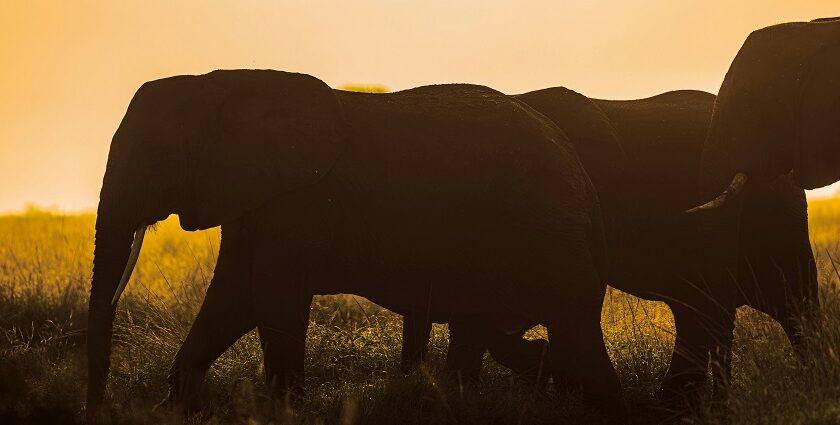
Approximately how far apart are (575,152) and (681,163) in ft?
4.02

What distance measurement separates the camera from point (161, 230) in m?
20.3

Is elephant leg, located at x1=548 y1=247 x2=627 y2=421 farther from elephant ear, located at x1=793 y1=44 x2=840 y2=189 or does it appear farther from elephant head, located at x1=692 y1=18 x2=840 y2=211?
elephant ear, located at x1=793 y1=44 x2=840 y2=189

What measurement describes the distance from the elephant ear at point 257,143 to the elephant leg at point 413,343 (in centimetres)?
164

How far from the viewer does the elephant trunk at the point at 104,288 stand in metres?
8.80

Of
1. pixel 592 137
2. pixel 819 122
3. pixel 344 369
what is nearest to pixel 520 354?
pixel 344 369

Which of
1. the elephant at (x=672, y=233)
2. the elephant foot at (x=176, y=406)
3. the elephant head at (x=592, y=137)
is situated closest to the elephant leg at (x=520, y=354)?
Answer: the elephant at (x=672, y=233)

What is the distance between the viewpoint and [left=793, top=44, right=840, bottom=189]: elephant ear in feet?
28.4

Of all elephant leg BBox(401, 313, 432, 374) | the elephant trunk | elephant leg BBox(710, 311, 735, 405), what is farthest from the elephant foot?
elephant leg BBox(710, 311, 735, 405)

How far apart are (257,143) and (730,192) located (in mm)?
2983

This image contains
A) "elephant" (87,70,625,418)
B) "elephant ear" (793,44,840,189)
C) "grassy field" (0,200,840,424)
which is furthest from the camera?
"elephant" (87,70,625,418)

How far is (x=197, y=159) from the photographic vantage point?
906 centimetres

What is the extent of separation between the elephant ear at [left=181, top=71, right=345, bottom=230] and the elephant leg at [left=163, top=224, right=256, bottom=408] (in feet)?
0.86

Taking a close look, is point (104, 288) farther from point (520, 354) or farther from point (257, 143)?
point (520, 354)

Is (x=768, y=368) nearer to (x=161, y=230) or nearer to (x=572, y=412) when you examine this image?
(x=572, y=412)
